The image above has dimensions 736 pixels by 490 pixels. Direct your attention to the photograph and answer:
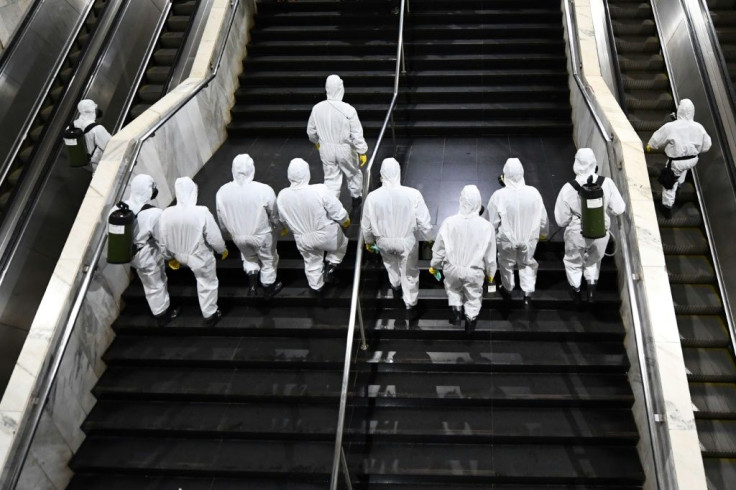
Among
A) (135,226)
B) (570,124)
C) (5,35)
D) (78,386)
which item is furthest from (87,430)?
(570,124)

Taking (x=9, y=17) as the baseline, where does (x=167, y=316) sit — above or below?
below

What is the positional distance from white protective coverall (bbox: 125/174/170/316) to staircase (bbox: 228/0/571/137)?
3047 millimetres

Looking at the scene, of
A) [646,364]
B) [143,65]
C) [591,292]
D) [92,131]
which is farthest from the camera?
[143,65]

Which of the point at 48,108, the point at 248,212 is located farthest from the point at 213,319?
the point at 48,108

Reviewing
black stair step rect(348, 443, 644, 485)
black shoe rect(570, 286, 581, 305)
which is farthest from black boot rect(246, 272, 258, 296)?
black shoe rect(570, 286, 581, 305)

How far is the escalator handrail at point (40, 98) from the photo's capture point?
292 inches

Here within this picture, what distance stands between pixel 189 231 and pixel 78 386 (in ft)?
5.63

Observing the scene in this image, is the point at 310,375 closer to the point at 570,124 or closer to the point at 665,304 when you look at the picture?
the point at 665,304

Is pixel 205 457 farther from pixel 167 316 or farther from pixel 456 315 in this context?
pixel 456 315

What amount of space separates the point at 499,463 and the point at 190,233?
3.33 m

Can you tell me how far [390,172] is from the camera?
5488 mm

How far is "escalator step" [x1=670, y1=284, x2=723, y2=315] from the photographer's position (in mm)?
6215

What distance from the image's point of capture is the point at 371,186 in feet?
21.9

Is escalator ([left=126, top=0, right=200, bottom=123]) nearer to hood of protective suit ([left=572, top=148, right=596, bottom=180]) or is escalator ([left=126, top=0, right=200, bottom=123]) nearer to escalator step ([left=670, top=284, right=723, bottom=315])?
hood of protective suit ([left=572, top=148, right=596, bottom=180])
